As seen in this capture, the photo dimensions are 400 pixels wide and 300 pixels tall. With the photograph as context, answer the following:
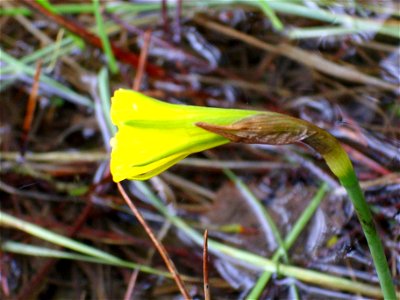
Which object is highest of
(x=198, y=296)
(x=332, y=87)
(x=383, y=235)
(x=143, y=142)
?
(x=143, y=142)

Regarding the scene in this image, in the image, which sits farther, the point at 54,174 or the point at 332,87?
the point at 332,87

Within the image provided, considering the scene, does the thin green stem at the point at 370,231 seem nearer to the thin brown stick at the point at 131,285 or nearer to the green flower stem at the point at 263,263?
the green flower stem at the point at 263,263

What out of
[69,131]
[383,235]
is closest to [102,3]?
[69,131]

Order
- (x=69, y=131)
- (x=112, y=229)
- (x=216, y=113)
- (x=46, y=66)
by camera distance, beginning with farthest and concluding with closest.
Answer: (x=46, y=66)
(x=69, y=131)
(x=112, y=229)
(x=216, y=113)

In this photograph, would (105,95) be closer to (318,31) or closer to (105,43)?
(105,43)

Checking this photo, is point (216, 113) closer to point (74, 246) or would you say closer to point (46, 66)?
point (74, 246)

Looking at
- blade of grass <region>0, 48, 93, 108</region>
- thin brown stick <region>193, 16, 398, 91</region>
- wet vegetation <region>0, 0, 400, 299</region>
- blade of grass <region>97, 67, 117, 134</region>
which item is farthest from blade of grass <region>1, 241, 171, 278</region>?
thin brown stick <region>193, 16, 398, 91</region>

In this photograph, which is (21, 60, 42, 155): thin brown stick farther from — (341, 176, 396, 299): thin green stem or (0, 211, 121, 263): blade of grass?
(341, 176, 396, 299): thin green stem
